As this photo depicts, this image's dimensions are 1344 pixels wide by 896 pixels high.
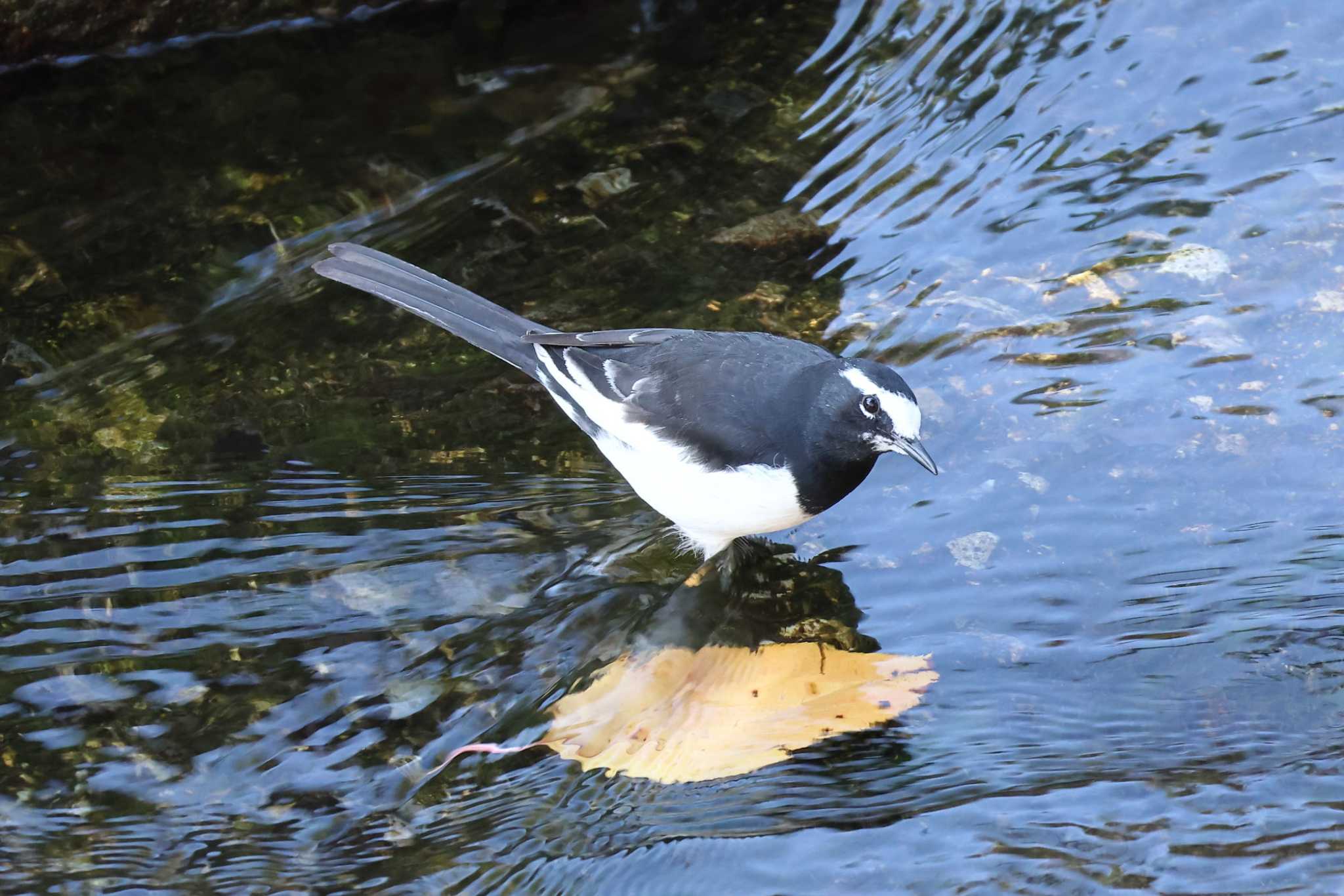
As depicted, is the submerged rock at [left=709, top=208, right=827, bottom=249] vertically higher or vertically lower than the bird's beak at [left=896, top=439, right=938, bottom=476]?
higher

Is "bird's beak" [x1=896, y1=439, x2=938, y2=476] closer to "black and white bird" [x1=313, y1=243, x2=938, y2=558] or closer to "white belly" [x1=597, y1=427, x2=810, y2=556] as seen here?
"black and white bird" [x1=313, y1=243, x2=938, y2=558]

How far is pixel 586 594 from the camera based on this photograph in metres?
4.69

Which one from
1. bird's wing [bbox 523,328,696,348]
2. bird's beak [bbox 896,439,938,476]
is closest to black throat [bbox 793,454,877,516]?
bird's beak [bbox 896,439,938,476]

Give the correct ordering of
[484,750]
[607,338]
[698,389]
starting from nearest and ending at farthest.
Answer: [484,750]
[698,389]
[607,338]

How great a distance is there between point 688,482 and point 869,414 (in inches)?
26.1

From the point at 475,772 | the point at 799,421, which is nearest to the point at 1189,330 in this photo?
the point at 799,421

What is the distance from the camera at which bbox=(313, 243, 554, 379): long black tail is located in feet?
16.8

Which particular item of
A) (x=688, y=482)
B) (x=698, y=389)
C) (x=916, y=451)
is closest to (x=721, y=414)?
(x=698, y=389)

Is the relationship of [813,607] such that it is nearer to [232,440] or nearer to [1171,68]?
[232,440]

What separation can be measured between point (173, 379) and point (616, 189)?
2.33m

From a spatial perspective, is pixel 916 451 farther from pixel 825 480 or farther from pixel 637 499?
pixel 637 499

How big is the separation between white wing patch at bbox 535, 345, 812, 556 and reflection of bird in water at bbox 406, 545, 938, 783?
0.92 feet

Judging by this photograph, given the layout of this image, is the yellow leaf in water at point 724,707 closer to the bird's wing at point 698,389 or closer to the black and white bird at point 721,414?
the black and white bird at point 721,414

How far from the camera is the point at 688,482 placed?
4.41 m
